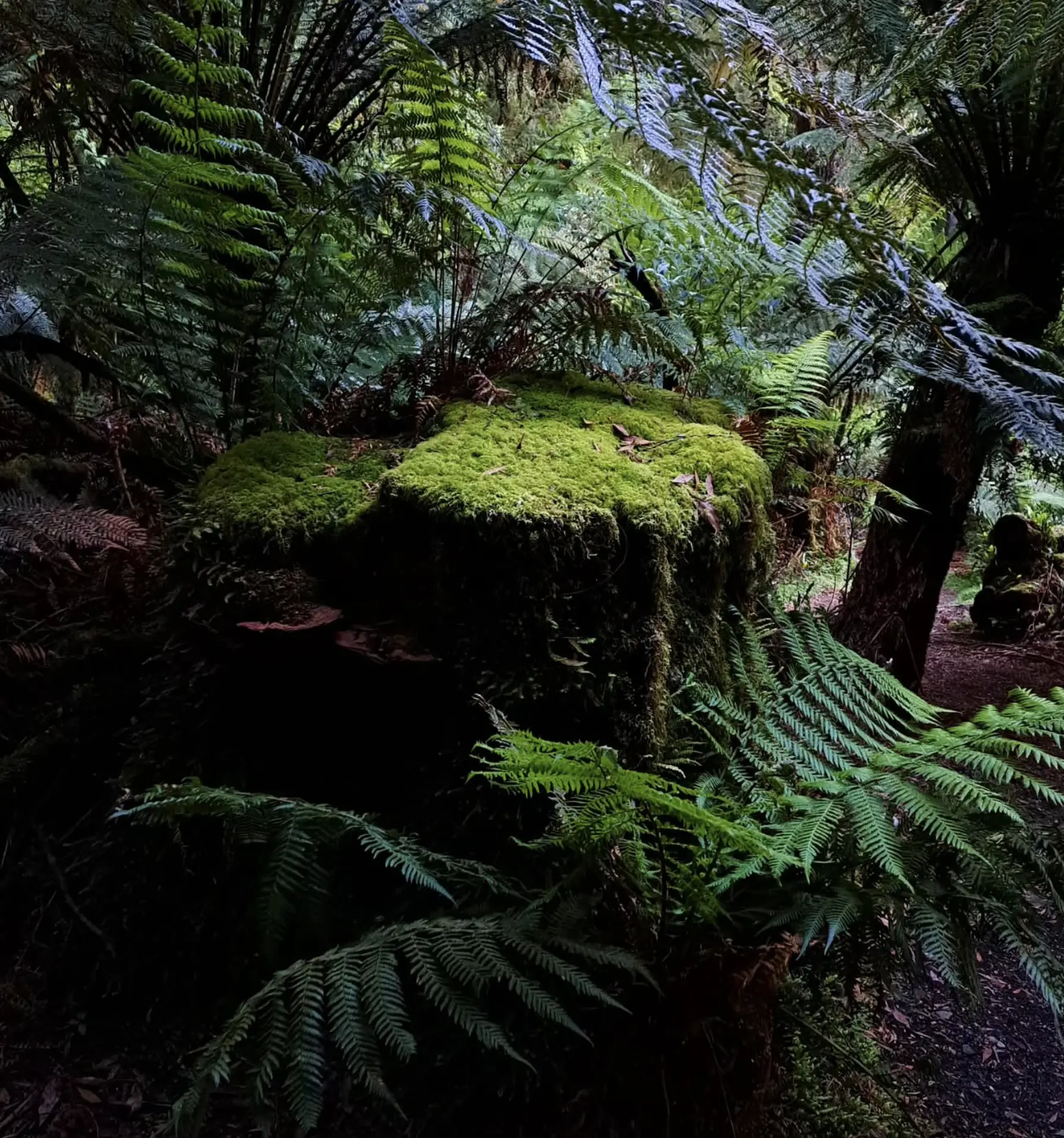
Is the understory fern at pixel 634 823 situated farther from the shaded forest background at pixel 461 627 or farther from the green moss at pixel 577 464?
the green moss at pixel 577 464

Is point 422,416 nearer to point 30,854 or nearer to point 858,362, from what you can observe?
point 30,854

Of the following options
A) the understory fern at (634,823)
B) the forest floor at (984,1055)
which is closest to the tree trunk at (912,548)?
the forest floor at (984,1055)

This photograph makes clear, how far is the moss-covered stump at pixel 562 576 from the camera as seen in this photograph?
1524 mm

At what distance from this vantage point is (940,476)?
10.9ft

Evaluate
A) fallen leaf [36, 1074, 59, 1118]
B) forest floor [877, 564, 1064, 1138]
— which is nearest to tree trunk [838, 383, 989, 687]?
forest floor [877, 564, 1064, 1138]

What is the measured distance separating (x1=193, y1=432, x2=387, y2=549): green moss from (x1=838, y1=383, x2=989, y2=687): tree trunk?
Result: 231 cm

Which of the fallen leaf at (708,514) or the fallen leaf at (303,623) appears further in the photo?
the fallen leaf at (708,514)

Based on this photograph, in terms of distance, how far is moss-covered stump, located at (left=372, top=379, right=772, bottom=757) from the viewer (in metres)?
1.52

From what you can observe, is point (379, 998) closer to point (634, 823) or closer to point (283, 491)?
point (634, 823)

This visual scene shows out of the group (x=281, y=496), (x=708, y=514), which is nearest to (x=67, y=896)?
(x=281, y=496)

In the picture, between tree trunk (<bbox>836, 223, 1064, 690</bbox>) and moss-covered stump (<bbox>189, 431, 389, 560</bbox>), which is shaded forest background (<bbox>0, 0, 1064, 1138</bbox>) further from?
tree trunk (<bbox>836, 223, 1064, 690</bbox>)

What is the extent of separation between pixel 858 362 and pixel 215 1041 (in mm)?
2840

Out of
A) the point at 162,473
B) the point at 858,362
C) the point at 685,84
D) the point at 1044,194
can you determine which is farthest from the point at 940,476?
the point at 162,473

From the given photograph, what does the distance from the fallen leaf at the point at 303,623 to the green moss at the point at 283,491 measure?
184 millimetres
